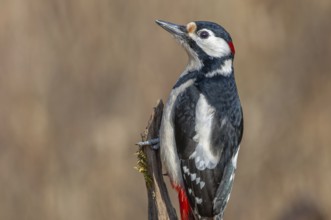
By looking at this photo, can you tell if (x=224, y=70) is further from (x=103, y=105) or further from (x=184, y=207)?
(x=103, y=105)

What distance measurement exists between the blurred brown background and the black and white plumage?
1.83 meters

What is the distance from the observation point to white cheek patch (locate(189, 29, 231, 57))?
6.51 m

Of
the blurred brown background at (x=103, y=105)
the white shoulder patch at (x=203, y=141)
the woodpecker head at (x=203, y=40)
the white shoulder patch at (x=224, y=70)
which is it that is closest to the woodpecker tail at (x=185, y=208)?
the white shoulder patch at (x=203, y=141)

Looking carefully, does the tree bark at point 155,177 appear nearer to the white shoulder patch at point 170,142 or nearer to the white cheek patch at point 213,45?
the white shoulder patch at point 170,142

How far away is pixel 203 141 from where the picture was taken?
247 inches

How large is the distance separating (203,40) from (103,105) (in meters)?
1.88

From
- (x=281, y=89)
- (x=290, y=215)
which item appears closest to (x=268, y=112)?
(x=281, y=89)

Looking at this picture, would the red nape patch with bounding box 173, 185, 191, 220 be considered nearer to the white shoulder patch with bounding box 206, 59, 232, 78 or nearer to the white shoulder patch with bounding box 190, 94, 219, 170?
the white shoulder patch with bounding box 190, 94, 219, 170

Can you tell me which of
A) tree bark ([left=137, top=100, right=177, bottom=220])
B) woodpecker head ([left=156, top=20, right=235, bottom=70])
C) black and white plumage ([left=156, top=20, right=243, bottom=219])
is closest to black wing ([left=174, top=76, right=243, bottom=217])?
black and white plumage ([left=156, top=20, right=243, bottom=219])

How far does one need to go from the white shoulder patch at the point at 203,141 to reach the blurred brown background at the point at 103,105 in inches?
74.6

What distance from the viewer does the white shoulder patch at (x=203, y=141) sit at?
6270 millimetres

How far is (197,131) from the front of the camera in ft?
20.6

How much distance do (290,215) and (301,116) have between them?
691mm

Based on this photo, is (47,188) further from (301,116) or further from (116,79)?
(301,116)
